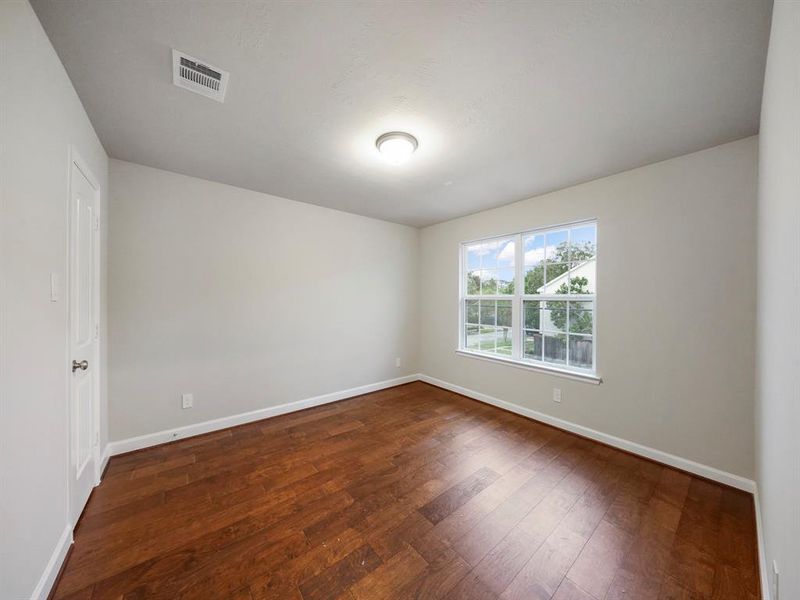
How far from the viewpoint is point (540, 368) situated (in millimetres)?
3119

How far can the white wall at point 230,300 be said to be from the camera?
2.50m

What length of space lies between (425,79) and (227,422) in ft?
11.0

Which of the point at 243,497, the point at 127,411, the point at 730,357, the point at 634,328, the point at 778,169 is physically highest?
the point at 778,169

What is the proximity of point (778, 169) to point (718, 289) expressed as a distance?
4.52 feet

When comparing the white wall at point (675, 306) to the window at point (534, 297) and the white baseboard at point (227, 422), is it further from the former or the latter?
the white baseboard at point (227, 422)

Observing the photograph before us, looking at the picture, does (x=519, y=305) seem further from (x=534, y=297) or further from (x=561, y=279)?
(x=561, y=279)

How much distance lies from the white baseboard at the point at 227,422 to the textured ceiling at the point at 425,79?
2.38 metres

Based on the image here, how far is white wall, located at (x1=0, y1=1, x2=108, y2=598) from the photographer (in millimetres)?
1016

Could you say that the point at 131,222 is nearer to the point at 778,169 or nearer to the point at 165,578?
the point at 165,578

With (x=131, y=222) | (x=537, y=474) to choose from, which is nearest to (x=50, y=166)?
(x=131, y=222)

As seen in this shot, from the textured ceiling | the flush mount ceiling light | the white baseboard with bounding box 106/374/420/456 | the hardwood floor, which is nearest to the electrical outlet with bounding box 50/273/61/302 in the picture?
the textured ceiling

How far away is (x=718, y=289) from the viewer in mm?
2119

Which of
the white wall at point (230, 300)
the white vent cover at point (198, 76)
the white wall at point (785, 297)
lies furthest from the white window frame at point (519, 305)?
the white vent cover at point (198, 76)

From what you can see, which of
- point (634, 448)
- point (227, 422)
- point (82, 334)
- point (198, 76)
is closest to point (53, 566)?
point (82, 334)
